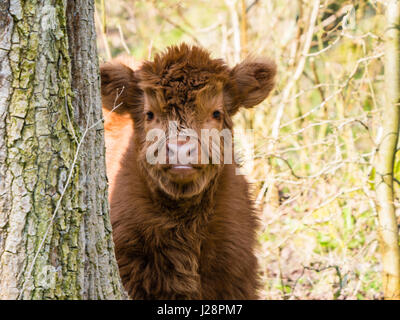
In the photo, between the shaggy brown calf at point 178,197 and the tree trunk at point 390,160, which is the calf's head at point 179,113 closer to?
the shaggy brown calf at point 178,197

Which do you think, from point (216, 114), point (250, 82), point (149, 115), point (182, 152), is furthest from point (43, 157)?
point (250, 82)

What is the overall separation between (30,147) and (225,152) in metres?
1.96

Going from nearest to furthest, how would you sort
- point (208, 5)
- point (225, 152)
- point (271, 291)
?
point (225, 152) < point (271, 291) < point (208, 5)

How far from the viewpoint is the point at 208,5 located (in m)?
9.23

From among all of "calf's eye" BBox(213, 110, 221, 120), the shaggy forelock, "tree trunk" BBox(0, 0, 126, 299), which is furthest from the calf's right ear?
"tree trunk" BBox(0, 0, 126, 299)

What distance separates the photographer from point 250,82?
4.45 metres

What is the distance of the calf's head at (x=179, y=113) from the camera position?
3773mm

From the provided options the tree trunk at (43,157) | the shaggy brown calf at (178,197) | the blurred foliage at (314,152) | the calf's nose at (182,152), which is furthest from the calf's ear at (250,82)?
the tree trunk at (43,157)

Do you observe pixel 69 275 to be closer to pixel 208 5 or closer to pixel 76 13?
pixel 76 13

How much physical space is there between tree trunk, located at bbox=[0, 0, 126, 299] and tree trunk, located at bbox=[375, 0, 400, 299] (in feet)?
8.92

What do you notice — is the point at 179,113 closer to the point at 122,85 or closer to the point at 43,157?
the point at 122,85

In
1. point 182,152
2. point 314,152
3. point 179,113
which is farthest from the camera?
point 314,152

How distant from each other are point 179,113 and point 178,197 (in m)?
0.62
